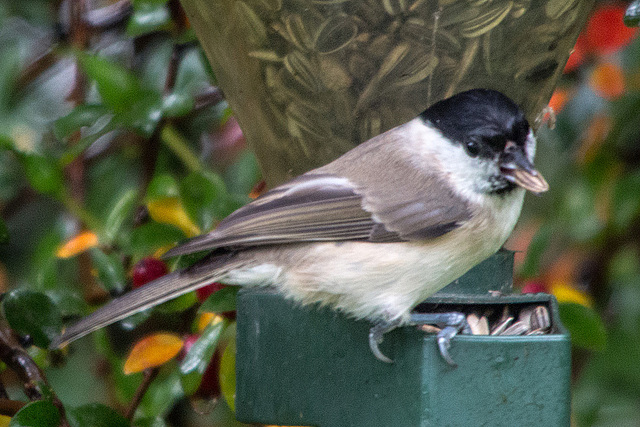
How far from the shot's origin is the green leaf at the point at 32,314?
149cm

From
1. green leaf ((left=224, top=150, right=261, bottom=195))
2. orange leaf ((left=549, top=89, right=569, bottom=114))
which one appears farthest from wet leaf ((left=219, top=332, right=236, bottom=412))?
orange leaf ((left=549, top=89, right=569, bottom=114))

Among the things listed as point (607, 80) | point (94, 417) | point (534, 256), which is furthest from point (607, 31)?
point (94, 417)

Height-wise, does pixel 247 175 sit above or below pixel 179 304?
above

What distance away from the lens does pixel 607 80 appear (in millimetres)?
1895

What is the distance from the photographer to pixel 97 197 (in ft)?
7.70

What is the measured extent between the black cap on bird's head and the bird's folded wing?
0.37 feet

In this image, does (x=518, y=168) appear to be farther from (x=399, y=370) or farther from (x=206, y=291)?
(x=206, y=291)

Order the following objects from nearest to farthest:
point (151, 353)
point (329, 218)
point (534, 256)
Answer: point (329, 218) < point (151, 353) < point (534, 256)

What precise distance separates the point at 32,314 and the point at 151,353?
0.23m

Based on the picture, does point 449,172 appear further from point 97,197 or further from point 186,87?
point 97,197

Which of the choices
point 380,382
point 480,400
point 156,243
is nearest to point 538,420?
point 480,400

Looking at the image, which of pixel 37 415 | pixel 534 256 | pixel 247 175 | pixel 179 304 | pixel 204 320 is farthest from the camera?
pixel 247 175

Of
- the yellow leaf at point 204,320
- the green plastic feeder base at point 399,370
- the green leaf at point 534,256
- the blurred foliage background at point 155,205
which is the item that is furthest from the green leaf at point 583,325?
the yellow leaf at point 204,320

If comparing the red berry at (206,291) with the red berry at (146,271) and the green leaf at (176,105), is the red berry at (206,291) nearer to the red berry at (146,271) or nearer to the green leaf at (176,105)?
the red berry at (146,271)
